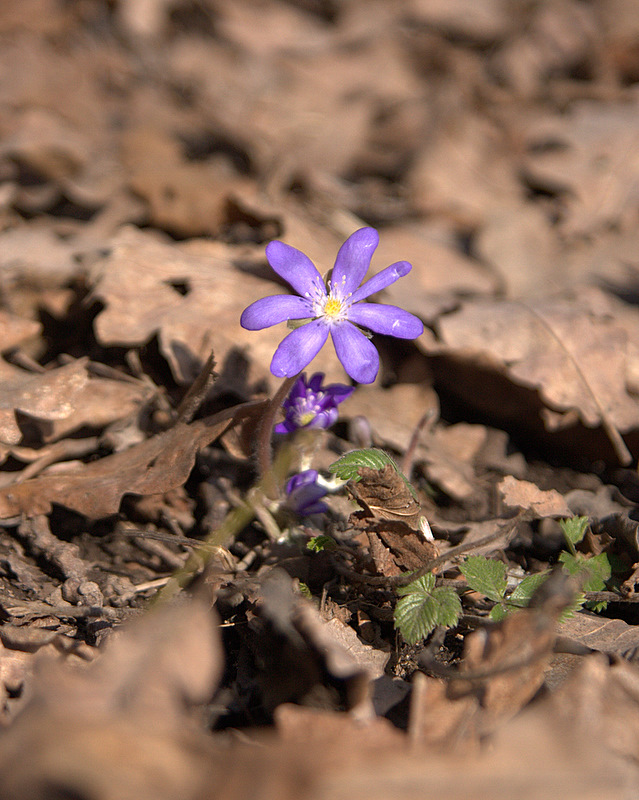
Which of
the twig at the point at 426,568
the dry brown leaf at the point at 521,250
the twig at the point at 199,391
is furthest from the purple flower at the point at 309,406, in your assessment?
the dry brown leaf at the point at 521,250

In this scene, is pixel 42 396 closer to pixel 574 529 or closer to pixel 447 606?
pixel 447 606

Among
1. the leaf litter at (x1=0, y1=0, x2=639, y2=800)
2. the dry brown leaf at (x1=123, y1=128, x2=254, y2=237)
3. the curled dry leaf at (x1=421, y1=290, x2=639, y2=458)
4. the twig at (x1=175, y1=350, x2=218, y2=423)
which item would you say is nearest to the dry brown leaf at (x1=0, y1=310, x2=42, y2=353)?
the leaf litter at (x1=0, y1=0, x2=639, y2=800)

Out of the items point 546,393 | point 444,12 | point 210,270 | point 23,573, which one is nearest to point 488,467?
point 546,393

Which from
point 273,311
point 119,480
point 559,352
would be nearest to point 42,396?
point 119,480

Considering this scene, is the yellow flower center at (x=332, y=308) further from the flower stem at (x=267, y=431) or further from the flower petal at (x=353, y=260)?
the flower stem at (x=267, y=431)

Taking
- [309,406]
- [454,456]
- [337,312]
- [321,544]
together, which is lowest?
[454,456]

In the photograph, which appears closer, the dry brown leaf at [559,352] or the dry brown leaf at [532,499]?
the dry brown leaf at [532,499]
